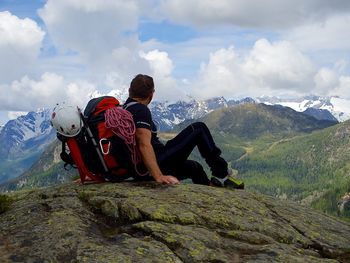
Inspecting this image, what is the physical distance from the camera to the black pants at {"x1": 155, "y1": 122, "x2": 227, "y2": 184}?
15.4m

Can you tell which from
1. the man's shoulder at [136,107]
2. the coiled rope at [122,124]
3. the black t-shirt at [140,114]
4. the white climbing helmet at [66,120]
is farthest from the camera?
the man's shoulder at [136,107]

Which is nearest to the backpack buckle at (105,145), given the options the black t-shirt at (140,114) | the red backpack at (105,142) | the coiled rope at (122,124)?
the red backpack at (105,142)

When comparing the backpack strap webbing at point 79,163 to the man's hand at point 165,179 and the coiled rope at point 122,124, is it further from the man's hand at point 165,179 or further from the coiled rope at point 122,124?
the man's hand at point 165,179

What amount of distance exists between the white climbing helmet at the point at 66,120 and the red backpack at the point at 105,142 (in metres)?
0.32

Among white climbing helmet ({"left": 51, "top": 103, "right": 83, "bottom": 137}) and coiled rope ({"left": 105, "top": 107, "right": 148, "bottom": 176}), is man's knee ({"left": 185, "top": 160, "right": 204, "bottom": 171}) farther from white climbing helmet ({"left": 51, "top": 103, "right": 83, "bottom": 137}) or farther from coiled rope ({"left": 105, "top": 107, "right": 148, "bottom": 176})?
white climbing helmet ({"left": 51, "top": 103, "right": 83, "bottom": 137})

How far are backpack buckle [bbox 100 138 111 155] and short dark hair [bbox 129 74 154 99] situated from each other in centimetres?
190

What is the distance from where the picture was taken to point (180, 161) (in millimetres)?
15867

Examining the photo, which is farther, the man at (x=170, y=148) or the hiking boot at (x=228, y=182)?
the hiking boot at (x=228, y=182)

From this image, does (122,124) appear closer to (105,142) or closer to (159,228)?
(105,142)

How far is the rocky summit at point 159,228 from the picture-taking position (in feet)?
32.9

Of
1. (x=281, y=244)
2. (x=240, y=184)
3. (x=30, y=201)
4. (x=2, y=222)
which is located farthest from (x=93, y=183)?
(x=281, y=244)

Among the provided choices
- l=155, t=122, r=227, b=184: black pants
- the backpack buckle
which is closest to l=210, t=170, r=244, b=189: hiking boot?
l=155, t=122, r=227, b=184: black pants

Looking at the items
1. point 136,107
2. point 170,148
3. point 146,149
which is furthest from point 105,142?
point 170,148

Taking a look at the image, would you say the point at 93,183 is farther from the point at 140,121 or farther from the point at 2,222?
the point at 2,222
